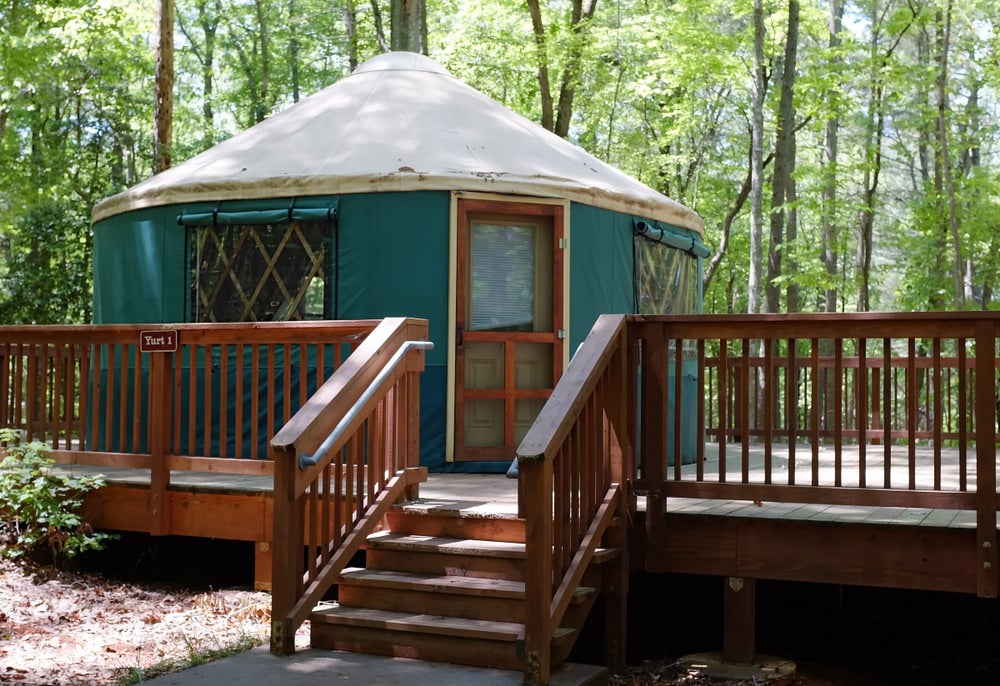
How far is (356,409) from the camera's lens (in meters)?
4.02

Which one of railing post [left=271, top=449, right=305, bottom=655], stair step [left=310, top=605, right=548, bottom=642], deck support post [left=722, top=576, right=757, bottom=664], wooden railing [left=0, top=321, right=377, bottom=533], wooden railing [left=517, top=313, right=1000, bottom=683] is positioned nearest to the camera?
wooden railing [left=517, top=313, right=1000, bottom=683]

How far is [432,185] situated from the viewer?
6391 millimetres

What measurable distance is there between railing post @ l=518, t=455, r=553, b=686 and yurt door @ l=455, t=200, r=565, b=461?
9.52 ft

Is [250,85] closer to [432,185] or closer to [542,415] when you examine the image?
[432,185]

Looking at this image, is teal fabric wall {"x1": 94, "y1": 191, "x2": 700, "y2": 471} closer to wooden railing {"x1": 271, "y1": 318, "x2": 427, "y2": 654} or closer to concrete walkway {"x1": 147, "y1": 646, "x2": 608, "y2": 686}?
wooden railing {"x1": 271, "y1": 318, "x2": 427, "y2": 654}

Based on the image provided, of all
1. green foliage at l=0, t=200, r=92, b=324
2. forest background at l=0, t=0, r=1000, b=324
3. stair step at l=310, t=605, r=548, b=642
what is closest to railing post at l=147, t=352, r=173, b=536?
stair step at l=310, t=605, r=548, b=642

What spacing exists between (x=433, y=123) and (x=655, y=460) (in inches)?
140

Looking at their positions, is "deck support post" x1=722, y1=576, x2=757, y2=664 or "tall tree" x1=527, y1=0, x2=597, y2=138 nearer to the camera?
"deck support post" x1=722, y1=576, x2=757, y2=664

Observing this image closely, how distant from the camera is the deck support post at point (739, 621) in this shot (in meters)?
4.38

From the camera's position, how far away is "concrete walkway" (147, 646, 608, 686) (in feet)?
10.9

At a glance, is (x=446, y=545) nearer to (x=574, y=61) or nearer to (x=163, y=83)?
(x=163, y=83)

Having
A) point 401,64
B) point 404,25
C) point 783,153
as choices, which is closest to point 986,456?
point 401,64

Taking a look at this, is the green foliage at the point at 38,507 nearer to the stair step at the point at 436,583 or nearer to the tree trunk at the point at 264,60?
the stair step at the point at 436,583

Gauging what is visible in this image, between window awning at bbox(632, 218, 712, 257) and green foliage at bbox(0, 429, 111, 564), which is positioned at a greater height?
window awning at bbox(632, 218, 712, 257)
